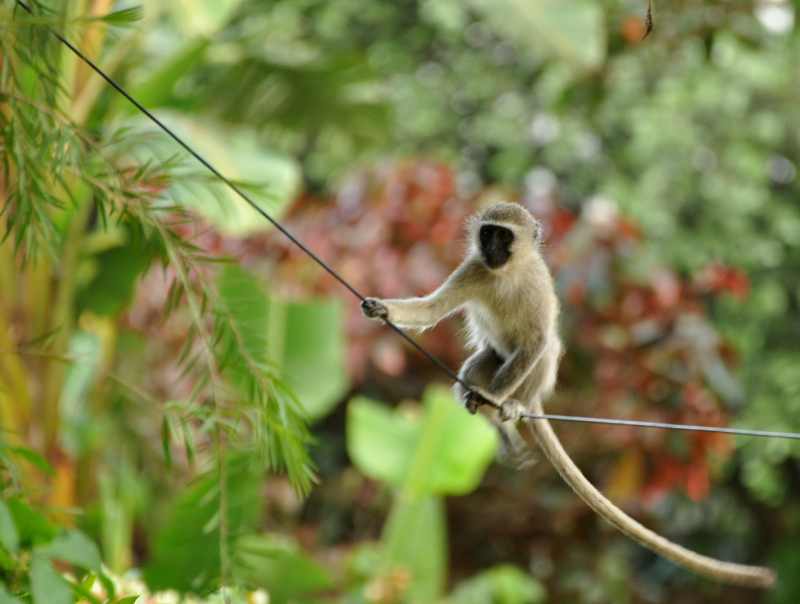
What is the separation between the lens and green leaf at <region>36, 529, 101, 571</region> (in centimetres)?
159

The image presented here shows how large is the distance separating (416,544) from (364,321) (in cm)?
125

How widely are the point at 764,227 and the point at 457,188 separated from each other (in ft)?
10.6

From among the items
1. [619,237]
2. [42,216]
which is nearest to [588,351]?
[619,237]

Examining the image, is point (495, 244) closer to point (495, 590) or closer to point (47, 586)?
point (47, 586)

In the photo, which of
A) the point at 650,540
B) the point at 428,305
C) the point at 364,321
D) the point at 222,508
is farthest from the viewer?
the point at 364,321

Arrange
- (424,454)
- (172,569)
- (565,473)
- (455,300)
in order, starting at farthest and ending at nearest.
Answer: (424,454) < (172,569) < (455,300) < (565,473)

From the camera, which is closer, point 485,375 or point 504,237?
point 504,237

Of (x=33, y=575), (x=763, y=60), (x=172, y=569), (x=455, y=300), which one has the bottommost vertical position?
(x=172, y=569)

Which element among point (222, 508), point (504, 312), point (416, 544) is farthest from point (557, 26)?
point (222, 508)

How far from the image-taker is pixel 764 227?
29.7ft

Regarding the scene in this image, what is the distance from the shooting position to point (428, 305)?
2.42 m

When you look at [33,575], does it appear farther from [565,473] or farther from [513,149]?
[513,149]

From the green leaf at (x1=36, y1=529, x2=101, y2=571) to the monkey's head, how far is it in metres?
0.87

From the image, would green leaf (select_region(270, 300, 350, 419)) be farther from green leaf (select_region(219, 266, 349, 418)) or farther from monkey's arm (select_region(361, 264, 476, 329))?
monkey's arm (select_region(361, 264, 476, 329))
